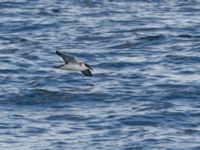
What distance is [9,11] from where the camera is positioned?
45.7 m

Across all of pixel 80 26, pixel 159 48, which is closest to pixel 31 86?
pixel 159 48

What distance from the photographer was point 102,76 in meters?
33.2

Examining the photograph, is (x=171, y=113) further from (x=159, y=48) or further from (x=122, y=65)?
(x=159, y=48)

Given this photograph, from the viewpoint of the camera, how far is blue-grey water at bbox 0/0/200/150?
85.9 ft

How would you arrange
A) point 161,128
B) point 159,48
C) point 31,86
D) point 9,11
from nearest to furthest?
1. point 161,128
2. point 31,86
3. point 159,48
4. point 9,11

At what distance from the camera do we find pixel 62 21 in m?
43.3

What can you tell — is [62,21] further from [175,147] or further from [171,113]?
[175,147]

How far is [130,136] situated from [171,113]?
2.53 m

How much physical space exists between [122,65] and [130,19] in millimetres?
9212

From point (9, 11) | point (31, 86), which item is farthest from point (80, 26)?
point (31, 86)

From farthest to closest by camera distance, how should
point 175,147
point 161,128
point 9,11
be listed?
point 9,11
point 161,128
point 175,147

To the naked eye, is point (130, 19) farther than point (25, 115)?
Yes

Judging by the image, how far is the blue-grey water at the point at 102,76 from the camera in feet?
85.9

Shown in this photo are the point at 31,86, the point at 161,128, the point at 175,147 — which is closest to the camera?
the point at 175,147
